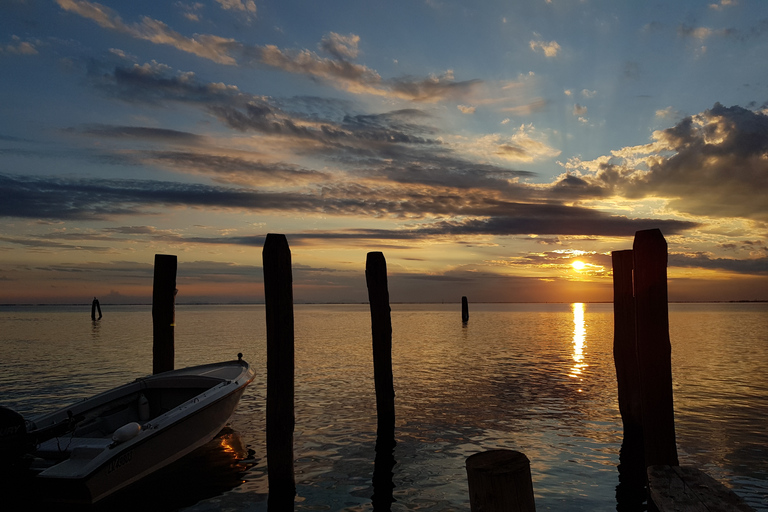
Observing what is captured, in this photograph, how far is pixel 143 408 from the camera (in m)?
10.6

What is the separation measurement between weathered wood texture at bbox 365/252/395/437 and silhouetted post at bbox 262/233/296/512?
359 centimetres

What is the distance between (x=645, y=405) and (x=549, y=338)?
103 ft

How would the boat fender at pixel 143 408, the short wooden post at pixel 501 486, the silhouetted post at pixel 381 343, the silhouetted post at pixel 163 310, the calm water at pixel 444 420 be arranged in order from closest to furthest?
the short wooden post at pixel 501 486
the calm water at pixel 444 420
the boat fender at pixel 143 408
the silhouetted post at pixel 381 343
the silhouetted post at pixel 163 310

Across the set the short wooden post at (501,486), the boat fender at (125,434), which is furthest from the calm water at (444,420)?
the short wooden post at (501,486)

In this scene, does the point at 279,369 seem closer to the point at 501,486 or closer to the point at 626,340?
the point at 501,486

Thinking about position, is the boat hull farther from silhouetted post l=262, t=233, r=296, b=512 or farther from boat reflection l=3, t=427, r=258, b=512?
silhouetted post l=262, t=233, r=296, b=512

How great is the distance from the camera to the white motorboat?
678 cm

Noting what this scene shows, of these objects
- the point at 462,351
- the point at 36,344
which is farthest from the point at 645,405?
the point at 36,344

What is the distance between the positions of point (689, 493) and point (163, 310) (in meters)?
11.3

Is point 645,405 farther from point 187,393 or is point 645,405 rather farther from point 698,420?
point 187,393

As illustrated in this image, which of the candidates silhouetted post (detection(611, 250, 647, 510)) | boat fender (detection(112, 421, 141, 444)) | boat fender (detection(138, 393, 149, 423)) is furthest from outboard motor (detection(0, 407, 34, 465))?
silhouetted post (detection(611, 250, 647, 510))

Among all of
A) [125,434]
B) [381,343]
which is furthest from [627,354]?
[125,434]

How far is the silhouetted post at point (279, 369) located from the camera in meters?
7.99

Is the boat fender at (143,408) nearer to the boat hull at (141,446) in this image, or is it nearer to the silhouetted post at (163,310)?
the boat hull at (141,446)
